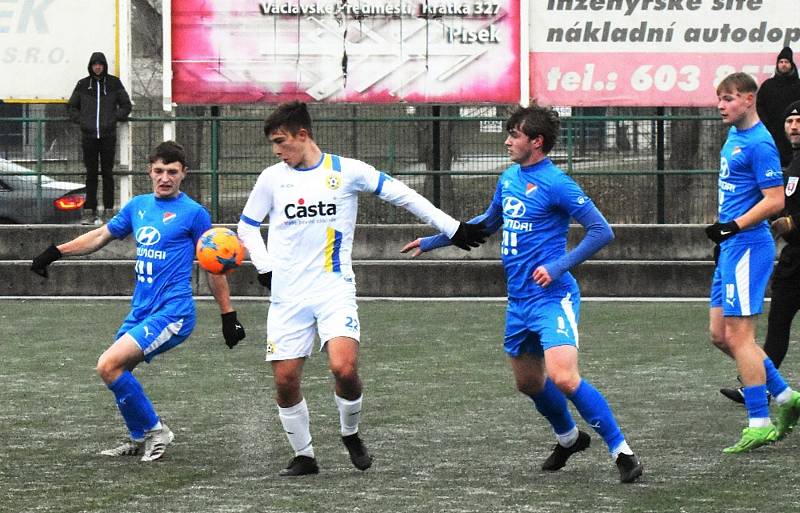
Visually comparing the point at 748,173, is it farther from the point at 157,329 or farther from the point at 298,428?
the point at 157,329

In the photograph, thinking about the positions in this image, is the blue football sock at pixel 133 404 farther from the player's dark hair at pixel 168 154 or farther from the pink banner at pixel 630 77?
the pink banner at pixel 630 77

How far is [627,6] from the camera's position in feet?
67.4

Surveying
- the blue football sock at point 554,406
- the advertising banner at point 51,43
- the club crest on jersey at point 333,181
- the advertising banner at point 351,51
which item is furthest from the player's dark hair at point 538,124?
the advertising banner at point 51,43

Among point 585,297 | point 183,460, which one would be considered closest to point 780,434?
point 183,460

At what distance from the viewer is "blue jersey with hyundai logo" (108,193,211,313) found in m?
8.67

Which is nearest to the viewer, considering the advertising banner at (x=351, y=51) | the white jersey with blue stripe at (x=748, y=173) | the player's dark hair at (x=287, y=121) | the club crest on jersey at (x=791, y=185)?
the player's dark hair at (x=287, y=121)

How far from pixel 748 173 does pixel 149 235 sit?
123 inches

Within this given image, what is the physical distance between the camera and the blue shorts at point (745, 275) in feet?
28.1

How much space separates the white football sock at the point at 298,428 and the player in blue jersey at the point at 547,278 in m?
1.05

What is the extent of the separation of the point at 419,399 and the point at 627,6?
11.0 m

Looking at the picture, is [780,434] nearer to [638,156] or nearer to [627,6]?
[638,156]

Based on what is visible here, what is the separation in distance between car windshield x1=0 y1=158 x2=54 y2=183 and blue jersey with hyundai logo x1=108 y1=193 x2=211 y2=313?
10.9 m

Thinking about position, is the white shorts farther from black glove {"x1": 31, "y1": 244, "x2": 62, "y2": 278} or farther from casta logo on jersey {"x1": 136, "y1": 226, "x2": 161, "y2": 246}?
black glove {"x1": 31, "y1": 244, "x2": 62, "y2": 278}

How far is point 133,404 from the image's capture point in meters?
8.55
